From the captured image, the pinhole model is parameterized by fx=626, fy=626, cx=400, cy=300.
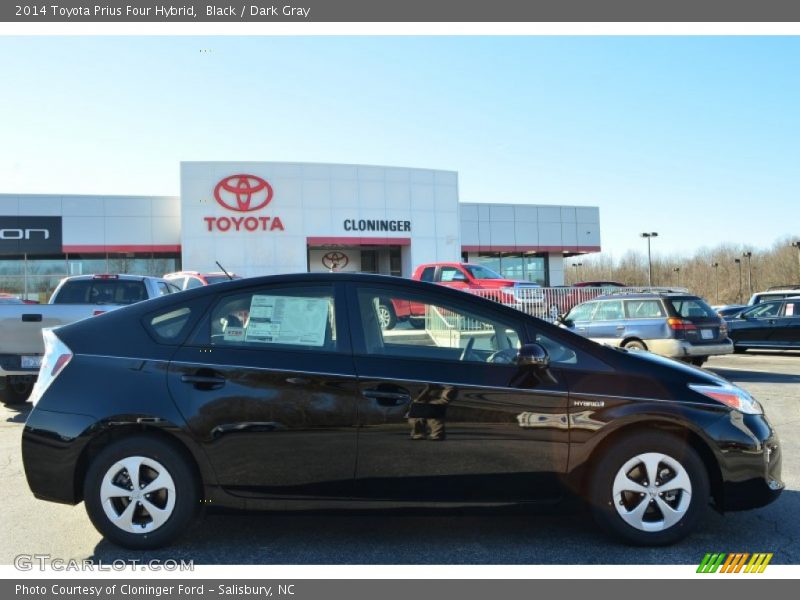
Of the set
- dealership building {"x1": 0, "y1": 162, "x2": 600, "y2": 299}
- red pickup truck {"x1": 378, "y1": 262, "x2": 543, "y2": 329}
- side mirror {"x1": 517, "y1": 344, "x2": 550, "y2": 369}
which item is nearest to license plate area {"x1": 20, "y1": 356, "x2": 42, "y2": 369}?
side mirror {"x1": 517, "y1": 344, "x2": 550, "y2": 369}

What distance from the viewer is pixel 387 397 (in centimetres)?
369

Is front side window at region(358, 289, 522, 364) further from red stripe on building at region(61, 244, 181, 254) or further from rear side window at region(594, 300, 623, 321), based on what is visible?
red stripe on building at region(61, 244, 181, 254)

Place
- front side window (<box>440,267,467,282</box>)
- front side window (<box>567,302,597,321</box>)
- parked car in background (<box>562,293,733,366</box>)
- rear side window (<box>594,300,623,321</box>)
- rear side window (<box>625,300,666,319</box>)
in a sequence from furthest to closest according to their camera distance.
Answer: front side window (<box>440,267,467,282</box>) < front side window (<box>567,302,597,321</box>) < rear side window (<box>594,300,623,321</box>) < rear side window (<box>625,300,666,319</box>) < parked car in background (<box>562,293,733,366</box>)

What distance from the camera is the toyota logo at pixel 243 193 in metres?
31.1

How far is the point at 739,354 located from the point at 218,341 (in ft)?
55.1

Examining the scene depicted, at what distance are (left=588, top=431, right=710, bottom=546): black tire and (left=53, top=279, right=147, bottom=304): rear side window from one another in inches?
309

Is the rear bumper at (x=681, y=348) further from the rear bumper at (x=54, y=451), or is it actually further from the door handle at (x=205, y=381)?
the rear bumper at (x=54, y=451)

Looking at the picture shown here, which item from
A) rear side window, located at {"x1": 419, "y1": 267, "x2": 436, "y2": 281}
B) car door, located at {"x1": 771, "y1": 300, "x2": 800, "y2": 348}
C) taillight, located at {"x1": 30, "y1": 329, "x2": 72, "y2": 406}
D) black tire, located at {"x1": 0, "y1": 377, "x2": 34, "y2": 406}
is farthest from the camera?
rear side window, located at {"x1": 419, "y1": 267, "x2": 436, "y2": 281}

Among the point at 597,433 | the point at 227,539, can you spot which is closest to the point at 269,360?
the point at 227,539

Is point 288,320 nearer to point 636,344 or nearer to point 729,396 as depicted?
point 729,396

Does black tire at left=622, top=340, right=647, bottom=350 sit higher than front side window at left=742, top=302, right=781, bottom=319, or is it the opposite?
front side window at left=742, top=302, right=781, bottom=319

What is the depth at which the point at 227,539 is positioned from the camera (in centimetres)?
402

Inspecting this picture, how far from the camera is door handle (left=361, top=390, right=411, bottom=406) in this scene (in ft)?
12.1

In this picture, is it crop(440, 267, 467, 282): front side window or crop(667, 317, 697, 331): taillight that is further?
crop(440, 267, 467, 282): front side window
